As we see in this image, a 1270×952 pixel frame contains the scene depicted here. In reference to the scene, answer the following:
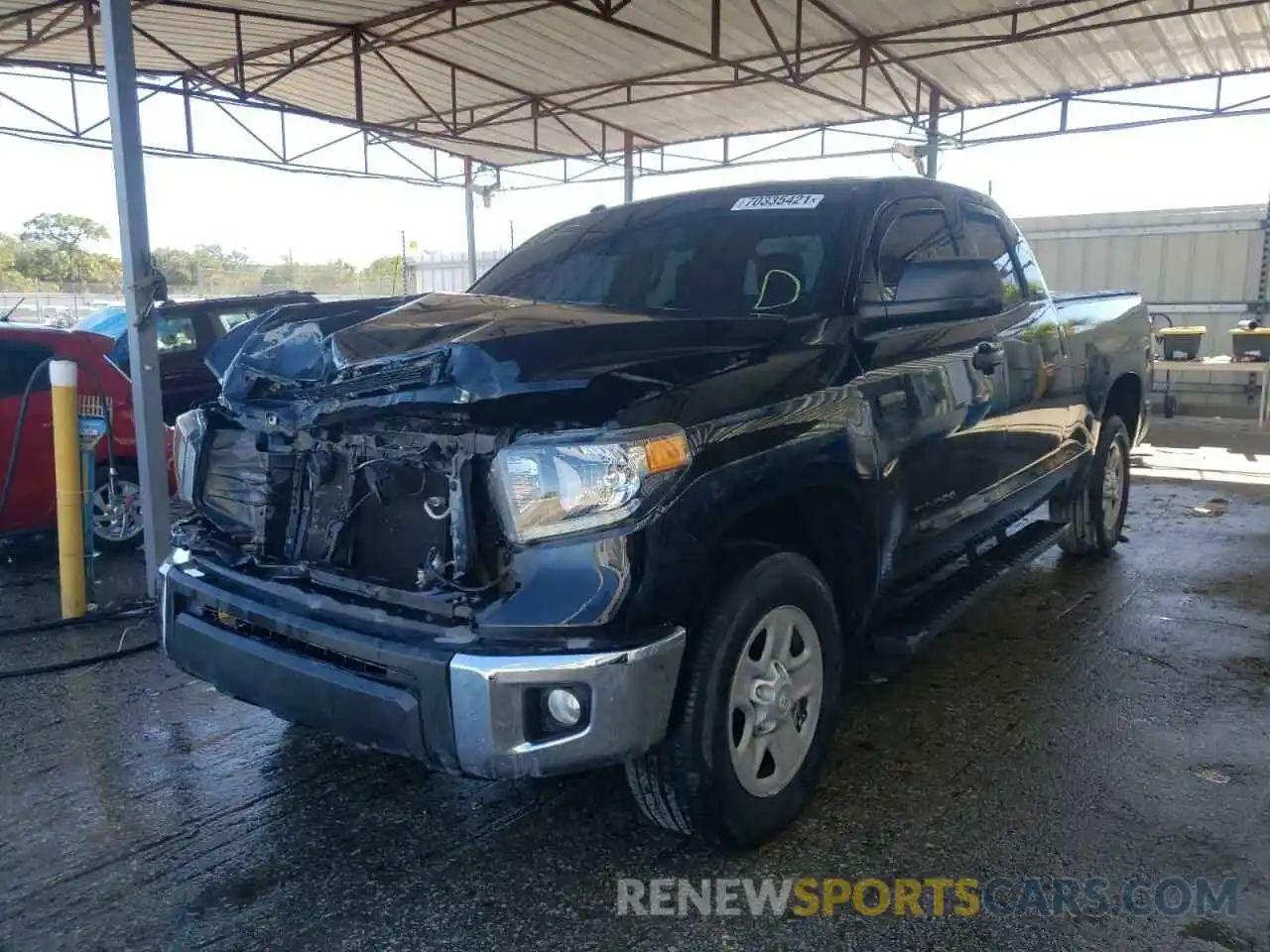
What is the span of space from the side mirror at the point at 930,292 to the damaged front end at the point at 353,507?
150 centimetres

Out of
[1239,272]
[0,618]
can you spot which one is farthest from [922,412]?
[1239,272]

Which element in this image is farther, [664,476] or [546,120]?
[546,120]

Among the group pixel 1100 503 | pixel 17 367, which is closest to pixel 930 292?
pixel 1100 503

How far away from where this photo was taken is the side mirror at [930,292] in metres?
3.35

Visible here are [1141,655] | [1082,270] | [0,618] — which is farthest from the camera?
[1082,270]

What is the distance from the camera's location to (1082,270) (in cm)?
1603

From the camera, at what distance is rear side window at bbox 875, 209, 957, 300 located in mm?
3479

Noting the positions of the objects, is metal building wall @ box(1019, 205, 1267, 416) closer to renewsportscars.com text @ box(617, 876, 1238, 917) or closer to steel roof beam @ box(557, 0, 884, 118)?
steel roof beam @ box(557, 0, 884, 118)

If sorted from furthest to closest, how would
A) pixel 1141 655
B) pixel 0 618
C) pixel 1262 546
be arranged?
pixel 1262 546, pixel 0 618, pixel 1141 655

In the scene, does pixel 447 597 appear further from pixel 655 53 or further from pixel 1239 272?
pixel 1239 272

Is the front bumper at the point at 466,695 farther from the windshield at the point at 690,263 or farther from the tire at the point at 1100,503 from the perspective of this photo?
the tire at the point at 1100,503

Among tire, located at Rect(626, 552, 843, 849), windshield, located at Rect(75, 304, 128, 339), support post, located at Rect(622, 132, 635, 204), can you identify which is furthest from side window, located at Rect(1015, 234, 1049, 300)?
support post, located at Rect(622, 132, 635, 204)

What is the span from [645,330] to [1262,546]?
549 cm

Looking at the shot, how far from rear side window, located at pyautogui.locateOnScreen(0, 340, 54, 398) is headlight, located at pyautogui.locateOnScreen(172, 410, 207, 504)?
11.2 ft
